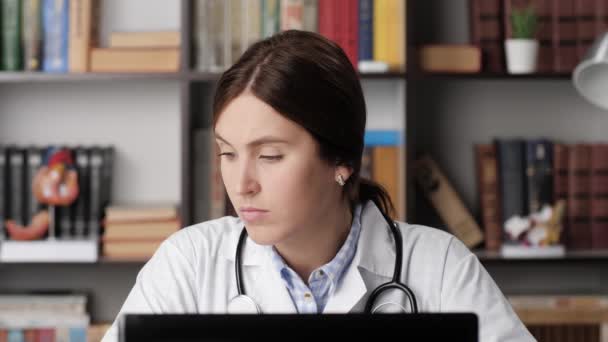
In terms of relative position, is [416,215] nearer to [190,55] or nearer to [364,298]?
[190,55]

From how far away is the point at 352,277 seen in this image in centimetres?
144

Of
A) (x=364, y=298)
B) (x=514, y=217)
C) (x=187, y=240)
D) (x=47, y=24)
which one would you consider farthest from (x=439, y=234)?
(x=47, y=24)

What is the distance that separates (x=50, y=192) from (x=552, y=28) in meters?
1.60

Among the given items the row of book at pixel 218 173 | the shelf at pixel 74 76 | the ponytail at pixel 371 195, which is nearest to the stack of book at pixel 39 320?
the row of book at pixel 218 173

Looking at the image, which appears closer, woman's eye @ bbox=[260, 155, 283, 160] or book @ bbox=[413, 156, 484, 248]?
woman's eye @ bbox=[260, 155, 283, 160]

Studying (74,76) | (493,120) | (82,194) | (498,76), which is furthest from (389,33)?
(82,194)

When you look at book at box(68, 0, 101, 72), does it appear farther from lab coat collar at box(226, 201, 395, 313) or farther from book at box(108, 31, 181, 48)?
lab coat collar at box(226, 201, 395, 313)

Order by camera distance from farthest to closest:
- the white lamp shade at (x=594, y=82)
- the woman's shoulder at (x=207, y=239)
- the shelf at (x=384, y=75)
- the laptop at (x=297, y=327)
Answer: the shelf at (x=384, y=75), the white lamp shade at (x=594, y=82), the woman's shoulder at (x=207, y=239), the laptop at (x=297, y=327)

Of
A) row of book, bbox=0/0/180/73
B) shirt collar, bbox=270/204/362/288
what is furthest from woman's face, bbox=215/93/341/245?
row of book, bbox=0/0/180/73

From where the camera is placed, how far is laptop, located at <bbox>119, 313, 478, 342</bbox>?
740 mm

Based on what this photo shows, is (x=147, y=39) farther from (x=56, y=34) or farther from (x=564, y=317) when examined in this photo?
(x=564, y=317)

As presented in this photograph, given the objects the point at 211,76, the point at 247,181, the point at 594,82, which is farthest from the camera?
the point at 211,76

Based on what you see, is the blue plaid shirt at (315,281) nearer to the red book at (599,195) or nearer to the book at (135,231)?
the book at (135,231)

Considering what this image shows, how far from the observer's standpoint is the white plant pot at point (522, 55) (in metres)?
2.56
